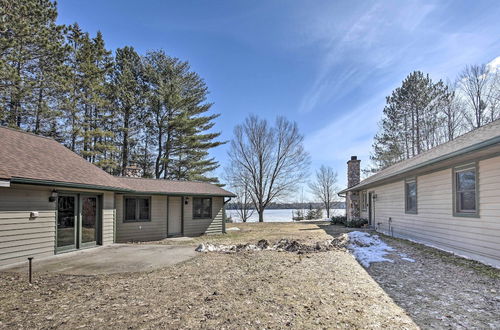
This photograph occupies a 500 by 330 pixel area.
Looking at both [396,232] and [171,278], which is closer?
[171,278]

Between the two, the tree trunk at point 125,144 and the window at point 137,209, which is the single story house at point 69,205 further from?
the tree trunk at point 125,144

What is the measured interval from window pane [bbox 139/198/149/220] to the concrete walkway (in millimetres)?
2721

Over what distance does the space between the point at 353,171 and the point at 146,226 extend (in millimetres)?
15058

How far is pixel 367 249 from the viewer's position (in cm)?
724

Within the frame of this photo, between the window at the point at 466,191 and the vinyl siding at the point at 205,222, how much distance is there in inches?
373

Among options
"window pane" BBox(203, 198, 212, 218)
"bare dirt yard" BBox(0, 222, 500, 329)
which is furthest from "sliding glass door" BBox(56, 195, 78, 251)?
"window pane" BBox(203, 198, 212, 218)

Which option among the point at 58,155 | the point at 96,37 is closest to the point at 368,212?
the point at 58,155

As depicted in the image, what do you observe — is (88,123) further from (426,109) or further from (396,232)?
(426,109)

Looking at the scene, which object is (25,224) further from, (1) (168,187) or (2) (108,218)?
(1) (168,187)

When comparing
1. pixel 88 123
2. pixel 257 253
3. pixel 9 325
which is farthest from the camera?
pixel 88 123

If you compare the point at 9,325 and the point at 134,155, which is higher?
the point at 134,155

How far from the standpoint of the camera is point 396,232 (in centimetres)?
1066

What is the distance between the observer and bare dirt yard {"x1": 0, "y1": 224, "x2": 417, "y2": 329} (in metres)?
3.03

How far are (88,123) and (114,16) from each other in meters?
7.74
